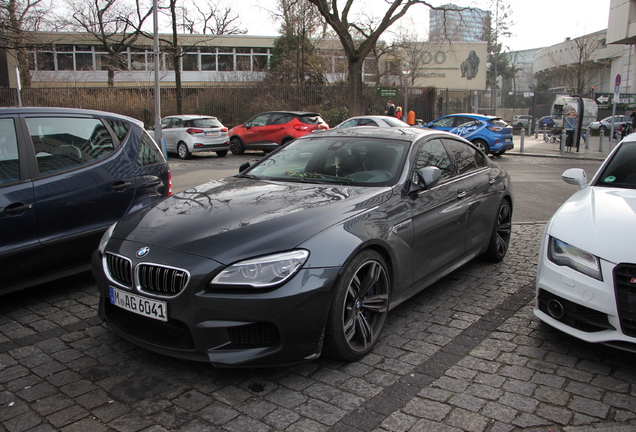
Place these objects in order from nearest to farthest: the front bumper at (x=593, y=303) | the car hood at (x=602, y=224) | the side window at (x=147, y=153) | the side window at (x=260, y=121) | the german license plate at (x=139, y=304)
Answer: the german license plate at (x=139, y=304)
the front bumper at (x=593, y=303)
the car hood at (x=602, y=224)
the side window at (x=147, y=153)
the side window at (x=260, y=121)

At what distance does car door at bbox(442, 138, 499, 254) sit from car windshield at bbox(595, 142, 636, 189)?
1.03 m

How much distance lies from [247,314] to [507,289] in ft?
9.91

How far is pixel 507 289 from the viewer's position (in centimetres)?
505

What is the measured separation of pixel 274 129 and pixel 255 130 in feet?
2.95

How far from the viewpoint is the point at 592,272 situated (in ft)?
11.2

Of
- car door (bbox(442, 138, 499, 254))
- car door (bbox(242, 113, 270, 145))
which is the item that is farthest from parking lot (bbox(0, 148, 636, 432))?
car door (bbox(242, 113, 270, 145))

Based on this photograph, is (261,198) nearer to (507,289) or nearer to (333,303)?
(333,303)

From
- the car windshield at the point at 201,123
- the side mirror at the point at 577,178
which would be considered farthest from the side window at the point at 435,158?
the car windshield at the point at 201,123

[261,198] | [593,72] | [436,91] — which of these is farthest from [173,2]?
[593,72]

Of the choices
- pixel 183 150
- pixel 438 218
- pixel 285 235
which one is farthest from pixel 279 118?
pixel 285 235

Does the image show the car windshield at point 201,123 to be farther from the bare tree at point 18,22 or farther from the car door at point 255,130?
the bare tree at point 18,22

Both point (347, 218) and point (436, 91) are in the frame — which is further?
point (436, 91)

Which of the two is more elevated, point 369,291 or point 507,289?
point 369,291

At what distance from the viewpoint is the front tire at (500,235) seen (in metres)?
5.70
